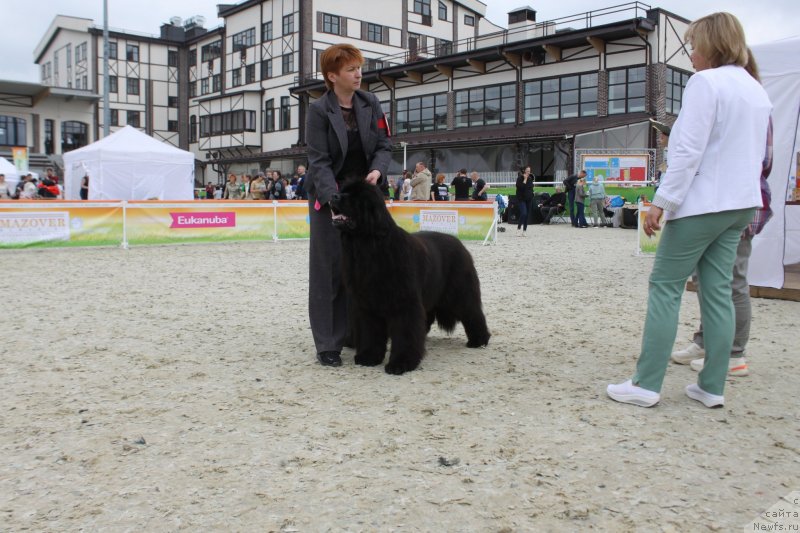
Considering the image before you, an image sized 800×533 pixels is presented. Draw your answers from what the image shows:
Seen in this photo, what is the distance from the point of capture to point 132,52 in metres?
56.3

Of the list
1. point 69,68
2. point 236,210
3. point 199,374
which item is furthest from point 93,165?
point 69,68

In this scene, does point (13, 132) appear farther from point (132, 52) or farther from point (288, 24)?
point (288, 24)

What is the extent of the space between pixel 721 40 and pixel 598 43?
27409 mm

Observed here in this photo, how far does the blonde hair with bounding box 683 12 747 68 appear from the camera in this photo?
3412 millimetres

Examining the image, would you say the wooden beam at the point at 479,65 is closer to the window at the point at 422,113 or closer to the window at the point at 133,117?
the window at the point at 422,113

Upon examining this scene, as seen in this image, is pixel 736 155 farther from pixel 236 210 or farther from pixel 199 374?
pixel 236 210

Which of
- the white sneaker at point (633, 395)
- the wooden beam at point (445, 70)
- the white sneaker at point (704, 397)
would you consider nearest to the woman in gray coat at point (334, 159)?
the white sneaker at point (633, 395)

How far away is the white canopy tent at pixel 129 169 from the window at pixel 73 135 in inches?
986

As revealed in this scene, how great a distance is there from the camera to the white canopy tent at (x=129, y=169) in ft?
78.4

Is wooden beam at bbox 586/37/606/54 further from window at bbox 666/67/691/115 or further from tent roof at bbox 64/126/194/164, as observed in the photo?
tent roof at bbox 64/126/194/164

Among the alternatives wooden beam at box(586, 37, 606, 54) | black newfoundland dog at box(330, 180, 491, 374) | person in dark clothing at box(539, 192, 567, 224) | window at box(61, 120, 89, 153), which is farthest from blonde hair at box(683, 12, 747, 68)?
window at box(61, 120, 89, 153)

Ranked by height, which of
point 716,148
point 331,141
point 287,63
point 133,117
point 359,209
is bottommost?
point 359,209

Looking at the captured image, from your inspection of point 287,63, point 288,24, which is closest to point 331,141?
point 287,63

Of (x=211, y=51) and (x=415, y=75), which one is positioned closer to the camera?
(x=415, y=75)
